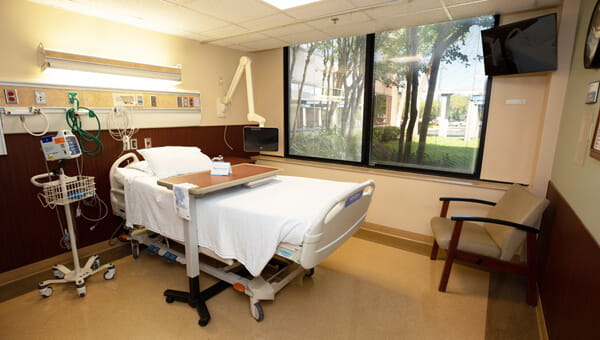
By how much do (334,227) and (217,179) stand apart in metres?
1.01

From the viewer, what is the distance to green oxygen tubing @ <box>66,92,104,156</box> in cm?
262

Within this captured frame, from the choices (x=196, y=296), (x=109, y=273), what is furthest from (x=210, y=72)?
(x=196, y=296)

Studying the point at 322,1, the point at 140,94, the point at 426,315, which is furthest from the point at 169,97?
the point at 426,315

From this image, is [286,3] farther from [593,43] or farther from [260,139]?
[593,43]

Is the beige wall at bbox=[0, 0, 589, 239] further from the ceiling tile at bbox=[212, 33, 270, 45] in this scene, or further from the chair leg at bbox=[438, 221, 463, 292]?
the chair leg at bbox=[438, 221, 463, 292]

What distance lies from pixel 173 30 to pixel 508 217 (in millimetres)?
3855

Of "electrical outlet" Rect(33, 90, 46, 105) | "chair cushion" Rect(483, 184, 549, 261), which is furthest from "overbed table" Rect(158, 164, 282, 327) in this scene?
"chair cushion" Rect(483, 184, 549, 261)

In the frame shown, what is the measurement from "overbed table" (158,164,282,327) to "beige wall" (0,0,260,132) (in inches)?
58.5

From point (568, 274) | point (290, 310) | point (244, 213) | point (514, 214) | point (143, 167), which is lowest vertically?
point (290, 310)

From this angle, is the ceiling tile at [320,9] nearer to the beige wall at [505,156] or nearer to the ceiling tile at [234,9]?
the ceiling tile at [234,9]

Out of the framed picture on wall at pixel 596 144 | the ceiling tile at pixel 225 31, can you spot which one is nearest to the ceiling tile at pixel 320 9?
the ceiling tile at pixel 225 31

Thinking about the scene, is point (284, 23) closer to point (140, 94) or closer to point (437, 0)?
point (437, 0)

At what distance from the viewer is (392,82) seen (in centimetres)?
354

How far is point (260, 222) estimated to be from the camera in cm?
183
